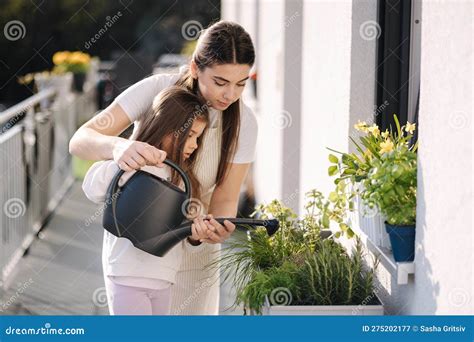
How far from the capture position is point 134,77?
13922 millimetres

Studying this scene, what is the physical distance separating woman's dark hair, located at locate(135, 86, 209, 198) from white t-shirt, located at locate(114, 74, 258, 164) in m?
0.11

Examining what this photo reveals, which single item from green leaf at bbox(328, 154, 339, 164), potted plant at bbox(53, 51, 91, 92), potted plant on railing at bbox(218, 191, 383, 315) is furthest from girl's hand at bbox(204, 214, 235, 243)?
potted plant at bbox(53, 51, 91, 92)

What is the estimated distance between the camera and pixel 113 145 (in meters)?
2.51

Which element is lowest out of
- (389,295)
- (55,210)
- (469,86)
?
(55,210)

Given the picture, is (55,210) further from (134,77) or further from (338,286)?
(134,77)

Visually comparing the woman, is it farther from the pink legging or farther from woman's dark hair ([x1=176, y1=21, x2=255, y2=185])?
the pink legging

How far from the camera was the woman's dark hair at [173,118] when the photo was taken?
2566mm

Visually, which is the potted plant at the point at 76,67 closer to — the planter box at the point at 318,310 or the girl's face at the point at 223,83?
the girl's face at the point at 223,83

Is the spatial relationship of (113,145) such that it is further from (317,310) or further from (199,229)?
(317,310)

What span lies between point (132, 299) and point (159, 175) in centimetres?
37

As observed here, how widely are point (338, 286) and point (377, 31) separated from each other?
1.15 m

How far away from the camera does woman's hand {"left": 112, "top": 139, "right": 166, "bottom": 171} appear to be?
2.36 meters

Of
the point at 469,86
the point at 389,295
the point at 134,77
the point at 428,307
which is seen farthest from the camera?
the point at 134,77
